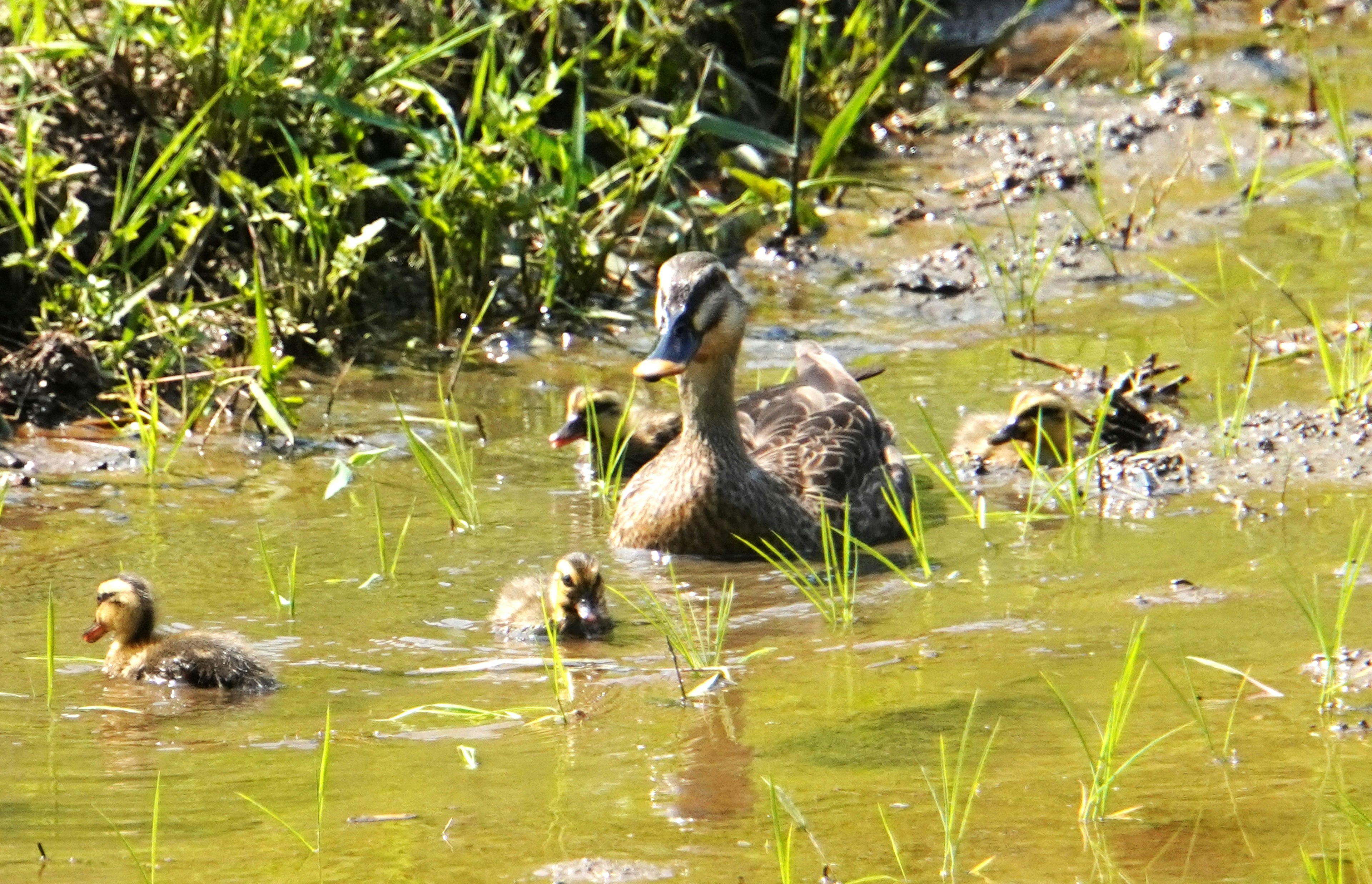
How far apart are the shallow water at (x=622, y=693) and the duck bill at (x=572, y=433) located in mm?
107

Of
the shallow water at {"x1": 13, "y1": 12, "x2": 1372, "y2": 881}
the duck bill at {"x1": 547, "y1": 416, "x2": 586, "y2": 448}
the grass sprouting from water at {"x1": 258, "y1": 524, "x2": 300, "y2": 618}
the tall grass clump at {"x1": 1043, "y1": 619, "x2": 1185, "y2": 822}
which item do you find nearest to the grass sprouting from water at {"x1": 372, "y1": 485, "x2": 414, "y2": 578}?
the shallow water at {"x1": 13, "y1": 12, "x2": 1372, "y2": 881}

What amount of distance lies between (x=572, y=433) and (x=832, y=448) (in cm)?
95

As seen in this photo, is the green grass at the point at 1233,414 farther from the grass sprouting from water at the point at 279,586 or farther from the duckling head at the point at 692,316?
the grass sprouting from water at the point at 279,586

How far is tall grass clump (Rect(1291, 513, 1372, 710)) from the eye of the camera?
3949 millimetres

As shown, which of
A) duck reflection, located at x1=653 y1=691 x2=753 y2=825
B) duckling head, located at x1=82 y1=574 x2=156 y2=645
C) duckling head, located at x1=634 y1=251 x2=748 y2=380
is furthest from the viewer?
duckling head, located at x1=634 y1=251 x2=748 y2=380

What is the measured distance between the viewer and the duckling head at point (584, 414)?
6.79 meters

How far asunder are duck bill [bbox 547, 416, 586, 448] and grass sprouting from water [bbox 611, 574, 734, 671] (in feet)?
3.66

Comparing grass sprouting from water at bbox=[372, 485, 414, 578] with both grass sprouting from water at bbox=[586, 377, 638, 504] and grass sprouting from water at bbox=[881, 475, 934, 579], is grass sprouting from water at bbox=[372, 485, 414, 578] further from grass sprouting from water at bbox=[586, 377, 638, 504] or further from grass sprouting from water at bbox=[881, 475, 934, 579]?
grass sprouting from water at bbox=[881, 475, 934, 579]

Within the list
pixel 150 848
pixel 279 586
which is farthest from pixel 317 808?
pixel 279 586

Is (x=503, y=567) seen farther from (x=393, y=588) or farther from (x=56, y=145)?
(x=56, y=145)

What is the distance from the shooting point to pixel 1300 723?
3861mm

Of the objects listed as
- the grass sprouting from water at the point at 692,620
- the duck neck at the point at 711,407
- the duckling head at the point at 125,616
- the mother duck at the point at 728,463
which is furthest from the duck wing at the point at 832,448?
the duckling head at the point at 125,616

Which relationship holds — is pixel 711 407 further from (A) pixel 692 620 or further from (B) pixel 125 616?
(B) pixel 125 616

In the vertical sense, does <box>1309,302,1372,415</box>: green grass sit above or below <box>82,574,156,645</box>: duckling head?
above
